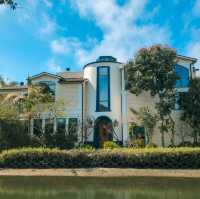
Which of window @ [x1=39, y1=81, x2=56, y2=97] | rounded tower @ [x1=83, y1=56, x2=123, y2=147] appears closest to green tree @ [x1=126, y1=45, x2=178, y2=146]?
rounded tower @ [x1=83, y1=56, x2=123, y2=147]

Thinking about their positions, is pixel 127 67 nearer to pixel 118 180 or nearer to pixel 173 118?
pixel 173 118

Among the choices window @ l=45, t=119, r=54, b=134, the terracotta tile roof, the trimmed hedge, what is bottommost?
the trimmed hedge

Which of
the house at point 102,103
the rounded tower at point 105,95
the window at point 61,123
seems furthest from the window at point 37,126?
the rounded tower at point 105,95

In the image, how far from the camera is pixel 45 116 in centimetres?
3609

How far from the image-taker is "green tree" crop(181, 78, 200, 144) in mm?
32562

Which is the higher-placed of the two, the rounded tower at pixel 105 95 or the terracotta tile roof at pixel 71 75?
the terracotta tile roof at pixel 71 75

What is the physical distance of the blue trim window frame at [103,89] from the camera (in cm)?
3584

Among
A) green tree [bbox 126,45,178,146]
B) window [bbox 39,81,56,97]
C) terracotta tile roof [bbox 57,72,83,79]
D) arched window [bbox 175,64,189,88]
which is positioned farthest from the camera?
terracotta tile roof [bbox 57,72,83,79]

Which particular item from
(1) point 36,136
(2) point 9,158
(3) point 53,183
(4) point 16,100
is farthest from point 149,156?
(4) point 16,100

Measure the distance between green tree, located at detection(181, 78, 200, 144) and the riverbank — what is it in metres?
10.4

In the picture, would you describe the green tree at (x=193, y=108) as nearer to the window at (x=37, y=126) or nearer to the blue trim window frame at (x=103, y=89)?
the blue trim window frame at (x=103, y=89)

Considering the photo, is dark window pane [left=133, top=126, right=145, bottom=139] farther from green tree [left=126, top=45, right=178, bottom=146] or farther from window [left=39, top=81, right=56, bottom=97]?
window [left=39, top=81, right=56, bottom=97]

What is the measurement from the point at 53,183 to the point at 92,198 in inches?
187

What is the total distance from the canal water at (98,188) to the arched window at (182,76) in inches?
633
